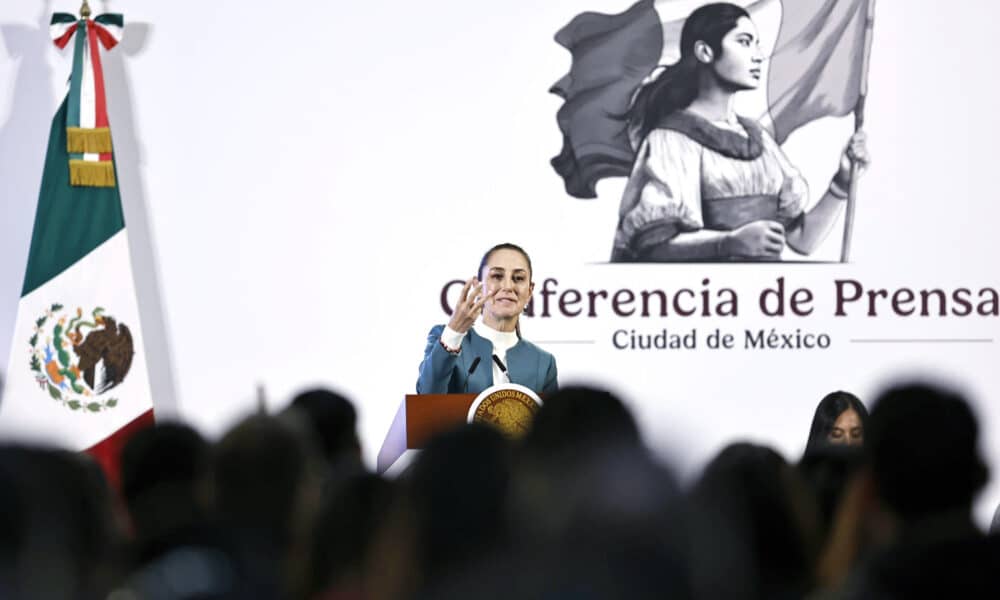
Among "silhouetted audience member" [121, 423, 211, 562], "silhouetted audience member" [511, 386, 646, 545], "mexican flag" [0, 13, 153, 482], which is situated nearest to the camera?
"silhouetted audience member" [511, 386, 646, 545]

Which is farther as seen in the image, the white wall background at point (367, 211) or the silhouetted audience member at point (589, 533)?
the white wall background at point (367, 211)

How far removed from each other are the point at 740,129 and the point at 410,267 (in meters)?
1.89

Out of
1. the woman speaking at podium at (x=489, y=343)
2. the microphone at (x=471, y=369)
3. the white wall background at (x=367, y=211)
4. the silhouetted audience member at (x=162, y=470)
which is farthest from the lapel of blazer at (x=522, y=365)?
the silhouetted audience member at (x=162, y=470)

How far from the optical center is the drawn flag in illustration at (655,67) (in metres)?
7.79

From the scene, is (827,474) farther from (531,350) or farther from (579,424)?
(531,350)

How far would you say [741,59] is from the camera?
7824mm

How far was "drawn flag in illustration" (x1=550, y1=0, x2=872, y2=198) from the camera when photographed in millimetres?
7785

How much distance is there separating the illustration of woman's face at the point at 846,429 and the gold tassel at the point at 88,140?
3.79 meters

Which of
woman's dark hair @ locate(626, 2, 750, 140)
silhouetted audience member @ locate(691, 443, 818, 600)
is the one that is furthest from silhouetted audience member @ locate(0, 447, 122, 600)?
woman's dark hair @ locate(626, 2, 750, 140)

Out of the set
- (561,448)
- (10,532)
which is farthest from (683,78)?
(10,532)

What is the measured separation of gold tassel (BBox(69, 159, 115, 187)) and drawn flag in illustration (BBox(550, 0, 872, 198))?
89.6 inches

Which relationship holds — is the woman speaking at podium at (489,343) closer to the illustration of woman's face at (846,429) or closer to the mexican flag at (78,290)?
the illustration of woman's face at (846,429)

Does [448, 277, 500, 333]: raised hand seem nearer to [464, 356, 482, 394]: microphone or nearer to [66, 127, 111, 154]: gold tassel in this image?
[464, 356, 482, 394]: microphone

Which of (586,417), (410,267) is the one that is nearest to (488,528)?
(586,417)
